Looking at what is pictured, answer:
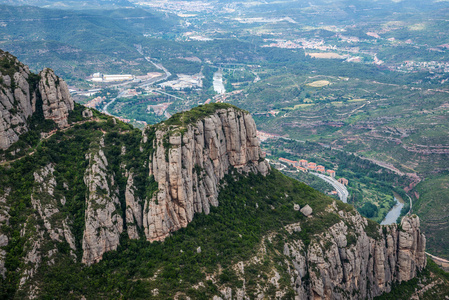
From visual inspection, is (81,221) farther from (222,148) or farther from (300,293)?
(300,293)

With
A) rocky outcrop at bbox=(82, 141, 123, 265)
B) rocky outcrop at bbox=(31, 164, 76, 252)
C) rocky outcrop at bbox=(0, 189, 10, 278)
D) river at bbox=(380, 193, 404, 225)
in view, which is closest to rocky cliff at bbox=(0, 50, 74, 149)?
rocky outcrop at bbox=(31, 164, 76, 252)

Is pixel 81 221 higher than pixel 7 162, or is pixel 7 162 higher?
pixel 7 162

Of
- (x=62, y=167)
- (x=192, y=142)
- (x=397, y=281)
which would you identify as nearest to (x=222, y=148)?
(x=192, y=142)

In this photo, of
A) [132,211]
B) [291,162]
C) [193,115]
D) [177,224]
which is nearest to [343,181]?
[291,162]

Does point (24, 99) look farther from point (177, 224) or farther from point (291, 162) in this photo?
point (291, 162)

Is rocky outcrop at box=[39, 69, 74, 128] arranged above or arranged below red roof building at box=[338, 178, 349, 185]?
above

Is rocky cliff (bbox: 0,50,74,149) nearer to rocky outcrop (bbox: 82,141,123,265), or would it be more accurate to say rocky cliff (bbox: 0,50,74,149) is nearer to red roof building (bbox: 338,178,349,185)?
rocky outcrop (bbox: 82,141,123,265)
